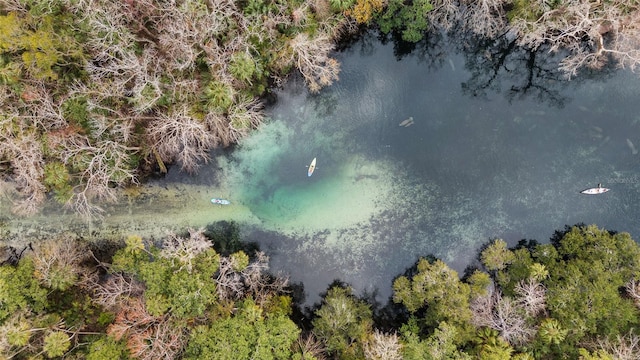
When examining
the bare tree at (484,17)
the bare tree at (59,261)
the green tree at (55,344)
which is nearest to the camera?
the green tree at (55,344)

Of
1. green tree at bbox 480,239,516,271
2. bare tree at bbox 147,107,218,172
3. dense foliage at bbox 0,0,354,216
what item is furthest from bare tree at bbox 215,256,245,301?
green tree at bbox 480,239,516,271

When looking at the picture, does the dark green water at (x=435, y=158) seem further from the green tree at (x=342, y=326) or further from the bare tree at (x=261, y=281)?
the green tree at (x=342, y=326)

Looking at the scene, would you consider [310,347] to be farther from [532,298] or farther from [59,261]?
[59,261]

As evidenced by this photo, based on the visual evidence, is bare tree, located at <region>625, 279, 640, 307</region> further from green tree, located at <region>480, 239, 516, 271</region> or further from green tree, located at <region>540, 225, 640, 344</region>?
green tree, located at <region>480, 239, 516, 271</region>

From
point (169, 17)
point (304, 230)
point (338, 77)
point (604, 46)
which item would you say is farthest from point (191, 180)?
point (604, 46)

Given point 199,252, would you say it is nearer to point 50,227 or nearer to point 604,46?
point 50,227

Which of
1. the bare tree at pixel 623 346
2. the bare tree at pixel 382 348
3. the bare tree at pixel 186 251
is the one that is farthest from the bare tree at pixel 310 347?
the bare tree at pixel 623 346

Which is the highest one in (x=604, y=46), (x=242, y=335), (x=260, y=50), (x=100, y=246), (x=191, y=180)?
(x=260, y=50)
